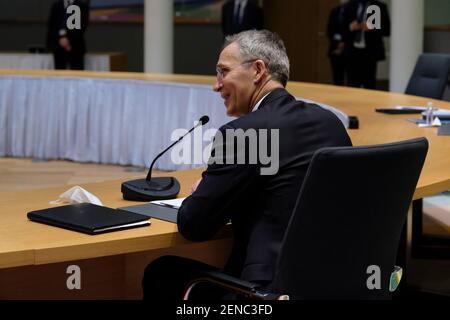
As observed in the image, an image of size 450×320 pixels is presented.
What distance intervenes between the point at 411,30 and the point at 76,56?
12.3 feet

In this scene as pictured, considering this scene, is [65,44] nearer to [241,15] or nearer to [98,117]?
[241,15]

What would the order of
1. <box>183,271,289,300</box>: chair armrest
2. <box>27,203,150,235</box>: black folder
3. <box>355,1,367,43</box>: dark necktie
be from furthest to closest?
1. <box>355,1,367,43</box>: dark necktie
2. <box>27,203,150,235</box>: black folder
3. <box>183,271,289,300</box>: chair armrest

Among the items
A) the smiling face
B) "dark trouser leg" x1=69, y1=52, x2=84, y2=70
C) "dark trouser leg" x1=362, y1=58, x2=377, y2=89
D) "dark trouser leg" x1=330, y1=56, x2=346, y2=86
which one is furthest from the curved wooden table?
"dark trouser leg" x1=69, y1=52, x2=84, y2=70

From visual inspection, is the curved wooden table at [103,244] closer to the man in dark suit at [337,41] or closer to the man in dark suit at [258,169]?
the man in dark suit at [258,169]

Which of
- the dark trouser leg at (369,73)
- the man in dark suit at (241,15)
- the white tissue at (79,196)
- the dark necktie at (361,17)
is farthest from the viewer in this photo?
the man in dark suit at (241,15)

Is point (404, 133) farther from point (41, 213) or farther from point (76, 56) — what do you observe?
point (76, 56)

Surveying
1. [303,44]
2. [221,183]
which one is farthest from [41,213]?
[303,44]

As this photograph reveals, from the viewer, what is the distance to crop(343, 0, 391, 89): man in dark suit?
9242mm

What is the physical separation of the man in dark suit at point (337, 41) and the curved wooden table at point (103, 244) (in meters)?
4.81

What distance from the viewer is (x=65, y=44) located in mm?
10250

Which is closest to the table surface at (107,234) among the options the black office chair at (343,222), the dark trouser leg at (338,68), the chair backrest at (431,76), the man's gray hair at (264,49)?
the black office chair at (343,222)

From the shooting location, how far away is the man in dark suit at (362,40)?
9.24 m

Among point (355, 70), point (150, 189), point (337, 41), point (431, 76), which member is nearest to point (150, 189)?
point (150, 189)

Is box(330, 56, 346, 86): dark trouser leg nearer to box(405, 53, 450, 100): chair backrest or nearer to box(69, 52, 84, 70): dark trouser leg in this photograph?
box(69, 52, 84, 70): dark trouser leg
